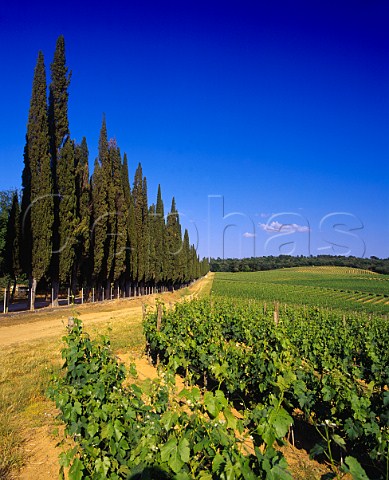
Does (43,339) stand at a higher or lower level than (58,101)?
lower

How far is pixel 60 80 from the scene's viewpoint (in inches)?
856

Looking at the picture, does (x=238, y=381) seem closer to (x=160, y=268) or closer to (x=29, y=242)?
(x=29, y=242)

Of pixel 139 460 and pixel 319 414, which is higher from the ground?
pixel 139 460

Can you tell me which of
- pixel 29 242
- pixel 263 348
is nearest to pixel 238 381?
pixel 263 348

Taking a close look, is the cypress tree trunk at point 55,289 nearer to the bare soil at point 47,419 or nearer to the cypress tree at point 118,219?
the bare soil at point 47,419

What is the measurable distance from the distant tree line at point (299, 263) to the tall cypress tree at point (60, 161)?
100452 millimetres

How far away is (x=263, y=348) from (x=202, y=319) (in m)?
4.25

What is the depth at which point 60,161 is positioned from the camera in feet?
68.7

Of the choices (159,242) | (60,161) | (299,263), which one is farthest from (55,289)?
(299,263)

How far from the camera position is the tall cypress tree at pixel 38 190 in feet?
61.1

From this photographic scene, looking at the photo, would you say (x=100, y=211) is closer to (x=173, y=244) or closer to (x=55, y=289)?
(x=55, y=289)

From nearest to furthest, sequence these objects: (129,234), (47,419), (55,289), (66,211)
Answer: (47,419)
(66,211)
(55,289)
(129,234)

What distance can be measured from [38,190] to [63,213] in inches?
87.4

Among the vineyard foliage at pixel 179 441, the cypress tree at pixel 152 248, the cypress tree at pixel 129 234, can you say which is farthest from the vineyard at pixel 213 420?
the cypress tree at pixel 152 248
